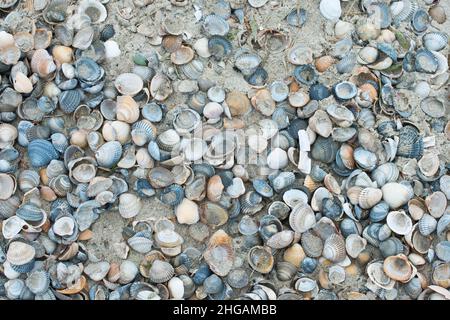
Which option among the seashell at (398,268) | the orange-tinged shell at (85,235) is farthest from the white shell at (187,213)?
the seashell at (398,268)

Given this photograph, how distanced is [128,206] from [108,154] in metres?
A: 0.24

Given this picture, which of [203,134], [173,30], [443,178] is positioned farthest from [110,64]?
[443,178]

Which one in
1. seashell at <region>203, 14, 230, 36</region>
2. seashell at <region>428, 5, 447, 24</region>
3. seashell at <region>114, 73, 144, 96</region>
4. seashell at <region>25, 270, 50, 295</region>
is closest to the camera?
seashell at <region>25, 270, 50, 295</region>

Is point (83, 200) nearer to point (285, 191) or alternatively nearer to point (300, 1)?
point (285, 191)

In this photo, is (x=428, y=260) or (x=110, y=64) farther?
(x=110, y=64)

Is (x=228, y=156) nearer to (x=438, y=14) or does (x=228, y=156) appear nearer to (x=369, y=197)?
(x=369, y=197)

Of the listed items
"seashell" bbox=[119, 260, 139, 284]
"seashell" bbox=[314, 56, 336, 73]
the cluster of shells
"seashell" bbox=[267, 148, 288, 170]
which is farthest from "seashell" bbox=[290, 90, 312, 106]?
"seashell" bbox=[119, 260, 139, 284]

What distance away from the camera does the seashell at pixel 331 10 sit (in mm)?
3154

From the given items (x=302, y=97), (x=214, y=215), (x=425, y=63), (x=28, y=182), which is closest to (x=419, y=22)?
(x=425, y=63)

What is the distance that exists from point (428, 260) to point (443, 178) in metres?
0.38

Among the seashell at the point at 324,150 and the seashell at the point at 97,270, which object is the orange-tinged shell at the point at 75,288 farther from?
the seashell at the point at 324,150

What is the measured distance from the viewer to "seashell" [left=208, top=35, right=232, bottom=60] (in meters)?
3.07

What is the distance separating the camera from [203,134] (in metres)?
2.92

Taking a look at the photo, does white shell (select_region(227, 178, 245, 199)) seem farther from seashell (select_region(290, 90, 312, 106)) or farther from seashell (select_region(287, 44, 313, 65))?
seashell (select_region(287, 44, 313, 65))
